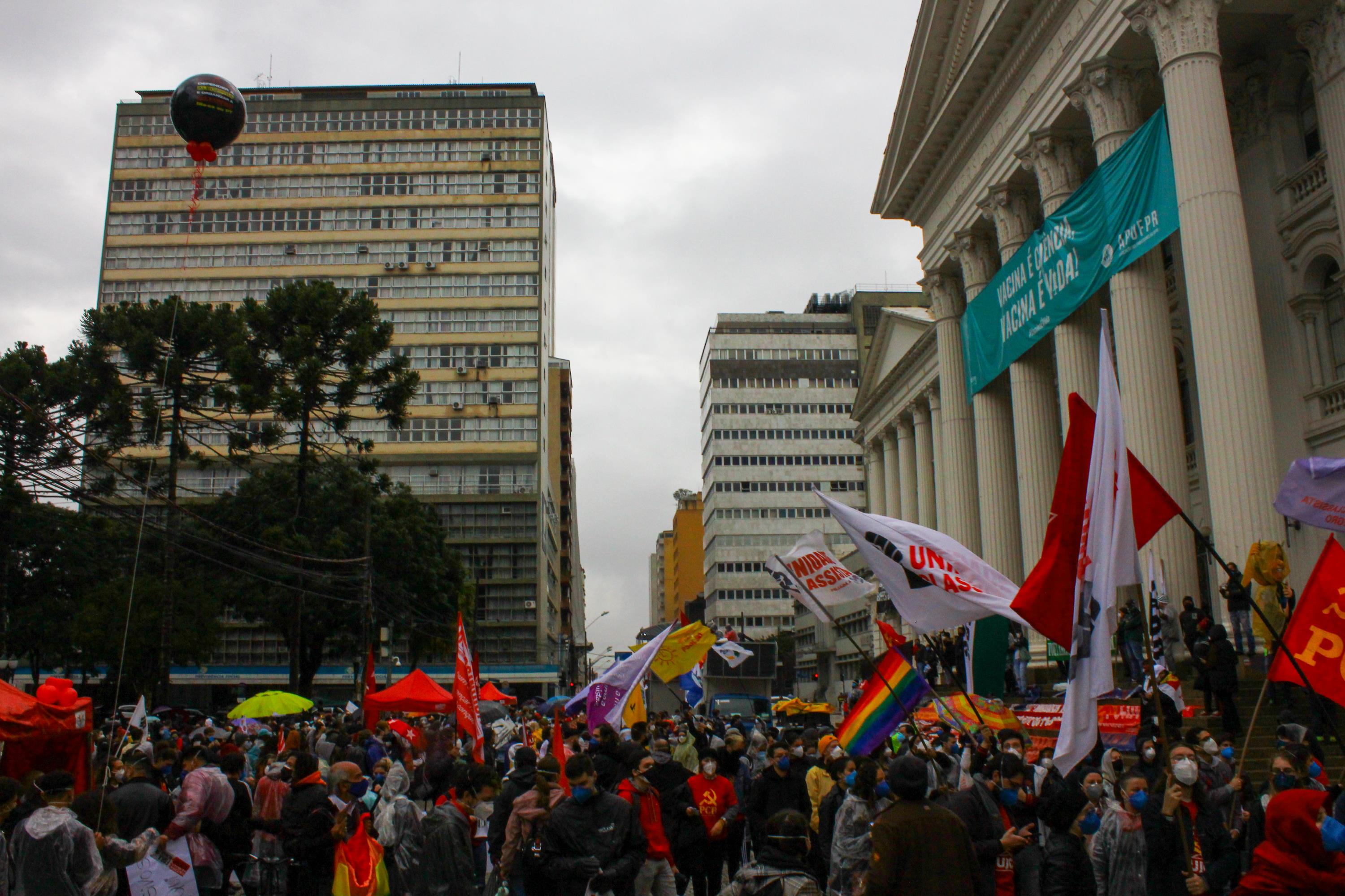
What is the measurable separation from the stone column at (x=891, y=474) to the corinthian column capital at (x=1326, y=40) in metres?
32.4

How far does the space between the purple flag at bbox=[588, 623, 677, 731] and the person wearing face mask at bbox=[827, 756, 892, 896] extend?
5.87 m

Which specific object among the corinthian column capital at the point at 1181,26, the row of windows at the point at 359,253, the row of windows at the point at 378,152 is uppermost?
the row of windows at the point at 378,152

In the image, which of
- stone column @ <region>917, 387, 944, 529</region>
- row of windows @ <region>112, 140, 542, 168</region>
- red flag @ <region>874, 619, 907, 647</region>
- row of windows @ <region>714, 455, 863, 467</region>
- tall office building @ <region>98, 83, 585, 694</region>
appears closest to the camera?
red flag @ <region>874, 619, 907, 647</region>

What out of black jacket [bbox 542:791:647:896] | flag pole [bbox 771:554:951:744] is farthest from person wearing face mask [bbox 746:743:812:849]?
black jacket [bbox 542:791:647:896]

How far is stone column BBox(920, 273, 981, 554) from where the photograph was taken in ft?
118

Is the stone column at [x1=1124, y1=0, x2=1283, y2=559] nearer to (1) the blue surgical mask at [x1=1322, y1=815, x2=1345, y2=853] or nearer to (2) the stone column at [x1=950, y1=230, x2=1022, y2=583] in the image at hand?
(2) the stone column at [x1=950, y1=230, x2=1022, y2=583]

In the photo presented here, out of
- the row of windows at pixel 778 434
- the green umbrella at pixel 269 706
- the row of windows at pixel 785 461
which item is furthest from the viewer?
the row of windows at pixel 778 434

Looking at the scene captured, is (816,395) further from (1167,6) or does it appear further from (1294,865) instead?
(1294,865)

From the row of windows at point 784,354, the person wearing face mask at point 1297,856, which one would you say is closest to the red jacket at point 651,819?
the person wearing face mask at point 1297,856

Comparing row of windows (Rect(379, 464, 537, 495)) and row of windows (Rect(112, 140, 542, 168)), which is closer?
row of windows (Rect(379, 464, 537, 495))

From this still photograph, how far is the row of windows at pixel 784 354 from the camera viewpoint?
10656 centimetres

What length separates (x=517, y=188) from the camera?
77.8 m

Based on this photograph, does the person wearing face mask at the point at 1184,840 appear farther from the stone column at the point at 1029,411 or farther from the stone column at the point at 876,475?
the stone column at the point at 876,475

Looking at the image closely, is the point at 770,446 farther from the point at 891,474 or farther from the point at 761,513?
the point at 891,474
